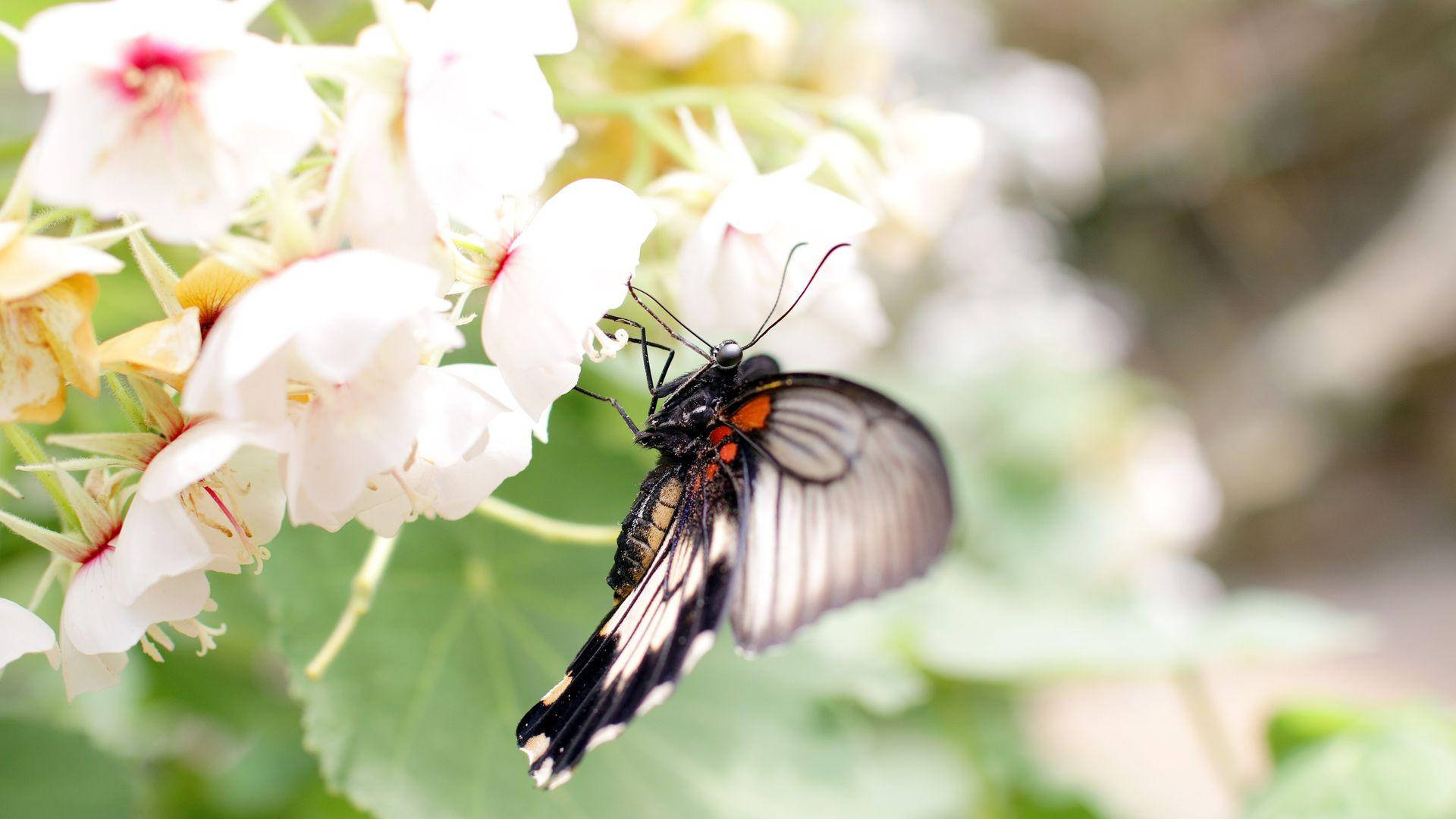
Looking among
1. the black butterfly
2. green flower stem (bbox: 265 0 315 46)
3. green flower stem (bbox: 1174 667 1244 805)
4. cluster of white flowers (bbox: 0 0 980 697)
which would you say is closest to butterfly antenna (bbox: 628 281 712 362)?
the black butterfly

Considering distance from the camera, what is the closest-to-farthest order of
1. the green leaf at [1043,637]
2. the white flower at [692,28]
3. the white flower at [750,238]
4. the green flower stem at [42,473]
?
1. the green flower stem at [42,473]
2. the white flower at [750,238]
3. the white flower at [692,28]
4. the green leaf at [1043,637]

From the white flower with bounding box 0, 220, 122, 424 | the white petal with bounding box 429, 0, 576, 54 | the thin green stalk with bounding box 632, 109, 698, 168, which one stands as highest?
the white petal with bounding box 429, 0, 576, 54

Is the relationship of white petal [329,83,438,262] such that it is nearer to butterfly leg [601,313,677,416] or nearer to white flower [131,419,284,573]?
white flower [131,419,284,573]

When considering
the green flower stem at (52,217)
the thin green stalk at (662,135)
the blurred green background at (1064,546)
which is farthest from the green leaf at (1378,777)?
the green flower stem at (52,217)

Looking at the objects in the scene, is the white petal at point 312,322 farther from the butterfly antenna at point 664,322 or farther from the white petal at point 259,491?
the butterfly antenna at point 664,322

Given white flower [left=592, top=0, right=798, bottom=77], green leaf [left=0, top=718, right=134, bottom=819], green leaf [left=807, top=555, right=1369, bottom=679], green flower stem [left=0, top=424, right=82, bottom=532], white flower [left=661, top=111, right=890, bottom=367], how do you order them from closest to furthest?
1. green flower stem [left=0, top=424, right=82, bottom=532]
2. white flower [left=661, top=111, right=890, bottom=367]
3. green leaf [left=0, top=718, right=134, bottom=819]
4. white flower [left=592, top=0, right=798, bottom=77]
5. green leaf [left=807, top=555, right=1369, bottom=679]
